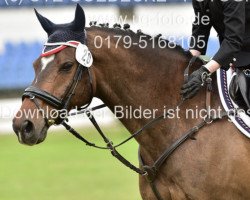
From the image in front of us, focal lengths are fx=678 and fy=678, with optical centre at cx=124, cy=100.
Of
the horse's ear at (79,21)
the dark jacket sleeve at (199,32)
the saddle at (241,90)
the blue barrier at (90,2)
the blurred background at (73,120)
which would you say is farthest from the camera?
the blue barrier at (90,2)

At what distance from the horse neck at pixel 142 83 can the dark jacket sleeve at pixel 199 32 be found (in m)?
0.46

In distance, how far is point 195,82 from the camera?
458 centimetres

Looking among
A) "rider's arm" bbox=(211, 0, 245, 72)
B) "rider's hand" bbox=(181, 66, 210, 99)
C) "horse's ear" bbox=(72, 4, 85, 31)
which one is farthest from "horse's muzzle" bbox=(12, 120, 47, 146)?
"rider's arm" bbox=(211, 0, 245, 72)

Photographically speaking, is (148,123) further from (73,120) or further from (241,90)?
(73,120)

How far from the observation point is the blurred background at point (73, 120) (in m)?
8.87

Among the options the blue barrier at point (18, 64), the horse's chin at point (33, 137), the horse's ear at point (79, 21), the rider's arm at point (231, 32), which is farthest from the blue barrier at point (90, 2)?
the horse's chin at point (33, 137)

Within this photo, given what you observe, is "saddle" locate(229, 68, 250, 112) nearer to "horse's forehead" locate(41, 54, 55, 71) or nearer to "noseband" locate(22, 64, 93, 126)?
"noseband" locate(22, 64, 93, 126)

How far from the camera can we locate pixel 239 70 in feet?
15.7

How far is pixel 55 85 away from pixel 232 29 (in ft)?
4.10

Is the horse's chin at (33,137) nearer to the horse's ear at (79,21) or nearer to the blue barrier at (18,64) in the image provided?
the horse's ear at (79,21)

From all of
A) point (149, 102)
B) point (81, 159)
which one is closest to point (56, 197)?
point (81, 159)

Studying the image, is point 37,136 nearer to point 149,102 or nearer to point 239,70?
point 149,102

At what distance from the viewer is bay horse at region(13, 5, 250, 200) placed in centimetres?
444

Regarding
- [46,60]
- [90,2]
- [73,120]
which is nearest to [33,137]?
[46,60]
